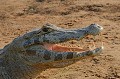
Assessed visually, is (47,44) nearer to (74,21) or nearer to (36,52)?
(36,52)

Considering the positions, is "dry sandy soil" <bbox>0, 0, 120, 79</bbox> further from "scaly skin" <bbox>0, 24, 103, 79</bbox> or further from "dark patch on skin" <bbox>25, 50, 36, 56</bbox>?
"dark patch on skin" <bbox>25, 50, 36, 56</bbox>

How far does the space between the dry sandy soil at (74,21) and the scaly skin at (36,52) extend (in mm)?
680

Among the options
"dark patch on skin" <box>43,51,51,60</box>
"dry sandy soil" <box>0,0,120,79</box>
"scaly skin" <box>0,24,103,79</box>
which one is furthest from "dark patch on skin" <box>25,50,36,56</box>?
"dry sandy soil" <box>0,0,120,79</box>

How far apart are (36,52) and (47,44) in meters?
0.19

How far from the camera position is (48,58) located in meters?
4.84

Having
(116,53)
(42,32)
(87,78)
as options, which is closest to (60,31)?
(42,32)

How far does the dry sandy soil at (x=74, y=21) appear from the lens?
19.1ft

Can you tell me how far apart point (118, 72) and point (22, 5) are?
4.74 meters

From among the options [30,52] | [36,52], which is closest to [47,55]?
[36,52]

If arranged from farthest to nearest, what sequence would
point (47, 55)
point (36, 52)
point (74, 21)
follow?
point (74, 21)
point (36, 52)
point (47, 55)

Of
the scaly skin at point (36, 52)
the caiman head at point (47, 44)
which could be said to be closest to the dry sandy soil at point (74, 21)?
the scaly skin at point (36, 52)

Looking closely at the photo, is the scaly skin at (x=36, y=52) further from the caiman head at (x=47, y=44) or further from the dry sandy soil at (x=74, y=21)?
the dry sandy soil at (x=74, y=21)

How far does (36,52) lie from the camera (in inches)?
195

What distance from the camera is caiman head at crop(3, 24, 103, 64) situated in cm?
474
